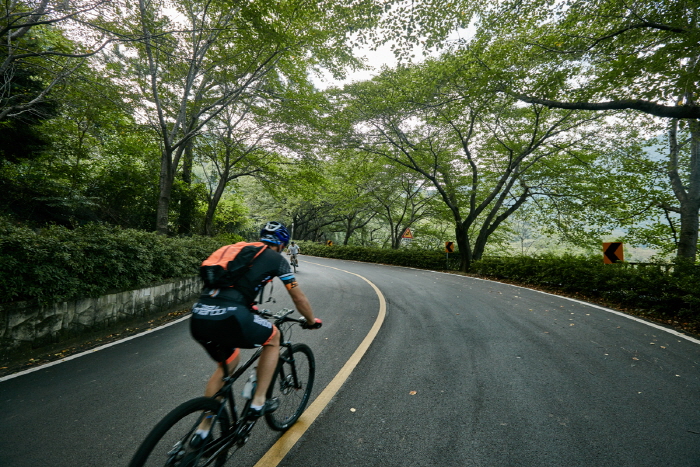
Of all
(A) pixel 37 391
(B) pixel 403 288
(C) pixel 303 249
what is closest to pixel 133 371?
(A) pixel 37 391

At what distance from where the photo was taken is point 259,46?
30.3 feet

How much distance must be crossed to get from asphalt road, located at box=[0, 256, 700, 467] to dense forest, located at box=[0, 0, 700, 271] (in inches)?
133

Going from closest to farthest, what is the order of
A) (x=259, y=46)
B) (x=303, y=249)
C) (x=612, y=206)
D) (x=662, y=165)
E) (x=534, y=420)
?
(x=534, y=420) < (x=259, y=46) < (x=662, y=165) < (x=612, y=206) < (x=303, y=249)

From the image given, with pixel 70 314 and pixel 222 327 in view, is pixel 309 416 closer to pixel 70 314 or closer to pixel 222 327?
pixel 222 327

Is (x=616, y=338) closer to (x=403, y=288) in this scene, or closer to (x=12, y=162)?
(x=403, y=288)

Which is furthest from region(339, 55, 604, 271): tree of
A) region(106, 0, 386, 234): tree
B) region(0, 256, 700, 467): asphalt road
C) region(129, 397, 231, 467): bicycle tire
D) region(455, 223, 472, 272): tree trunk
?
region(129, 397, 231, 467): bicycle tire

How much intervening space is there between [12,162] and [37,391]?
37.2 feet

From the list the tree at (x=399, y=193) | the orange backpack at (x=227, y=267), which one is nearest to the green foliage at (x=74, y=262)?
the orange backpack at (x=227, y=267)

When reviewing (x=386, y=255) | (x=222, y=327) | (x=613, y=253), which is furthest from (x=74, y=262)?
(x=386, y=255)

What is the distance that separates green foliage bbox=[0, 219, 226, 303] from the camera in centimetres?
388

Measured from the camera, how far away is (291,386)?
2.81 meters

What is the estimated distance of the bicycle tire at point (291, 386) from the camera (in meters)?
2.58

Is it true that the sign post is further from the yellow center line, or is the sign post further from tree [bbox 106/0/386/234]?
the yellow center line

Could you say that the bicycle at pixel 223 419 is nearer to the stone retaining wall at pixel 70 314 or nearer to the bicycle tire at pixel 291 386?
the bicycle tire at pixel 291 386
